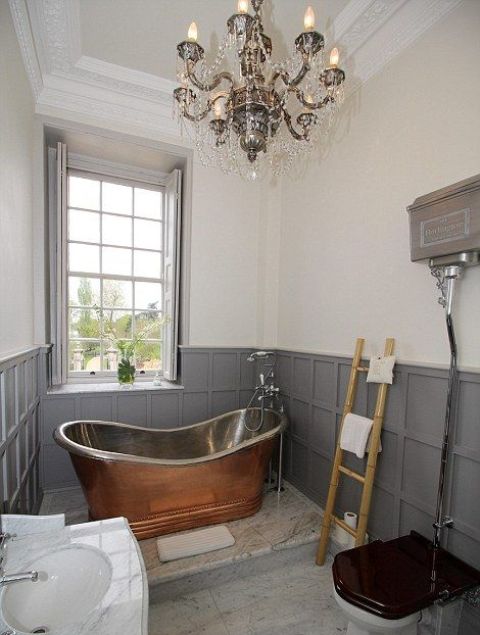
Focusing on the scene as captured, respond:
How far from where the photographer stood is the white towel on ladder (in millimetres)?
1883

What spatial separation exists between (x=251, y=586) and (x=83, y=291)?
2.62 m

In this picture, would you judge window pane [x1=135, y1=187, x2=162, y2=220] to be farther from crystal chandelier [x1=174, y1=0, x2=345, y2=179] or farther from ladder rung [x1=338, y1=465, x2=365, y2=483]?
ladder rung [x1=338, y1=465, x2=365, y2=483]

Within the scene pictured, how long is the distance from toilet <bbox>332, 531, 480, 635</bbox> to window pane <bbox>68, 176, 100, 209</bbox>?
3.28m

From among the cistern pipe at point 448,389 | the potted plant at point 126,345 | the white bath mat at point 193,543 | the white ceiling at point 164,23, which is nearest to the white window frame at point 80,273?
the potted plant at point 126,345

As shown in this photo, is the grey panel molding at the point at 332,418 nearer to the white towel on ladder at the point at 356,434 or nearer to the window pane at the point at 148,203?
the white towel on ladder at the point at 356,434

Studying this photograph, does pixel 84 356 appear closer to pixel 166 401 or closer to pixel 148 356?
pixel 148 356

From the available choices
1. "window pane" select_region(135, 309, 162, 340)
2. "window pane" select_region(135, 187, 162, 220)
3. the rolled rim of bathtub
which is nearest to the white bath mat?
the rolled rim of bathtub

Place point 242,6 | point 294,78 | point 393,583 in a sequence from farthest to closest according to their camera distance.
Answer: point 294,78 < point 393,583 < point 242,6

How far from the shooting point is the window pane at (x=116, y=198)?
3.12m

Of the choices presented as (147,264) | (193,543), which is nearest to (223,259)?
(147,264)

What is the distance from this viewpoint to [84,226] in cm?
304

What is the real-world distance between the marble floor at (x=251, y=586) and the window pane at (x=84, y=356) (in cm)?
121

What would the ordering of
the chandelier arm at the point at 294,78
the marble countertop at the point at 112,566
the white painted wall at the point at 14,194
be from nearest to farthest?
the marble countertop at the point at 112,566
the chandelier arm at the point at 294,78
the white painted wall at the point at 14,194

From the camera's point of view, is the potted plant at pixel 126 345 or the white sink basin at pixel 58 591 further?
the potted plant at pixel 126 345
